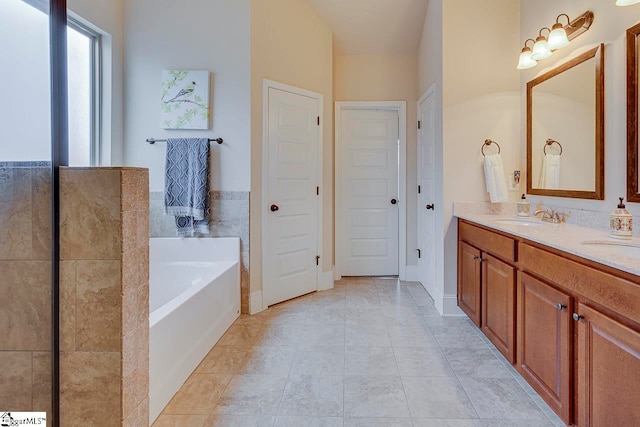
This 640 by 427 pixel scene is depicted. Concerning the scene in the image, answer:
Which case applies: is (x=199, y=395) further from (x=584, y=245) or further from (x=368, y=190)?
(x=368, y=190)

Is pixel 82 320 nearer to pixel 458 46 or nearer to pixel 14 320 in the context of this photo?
pixel 14 320

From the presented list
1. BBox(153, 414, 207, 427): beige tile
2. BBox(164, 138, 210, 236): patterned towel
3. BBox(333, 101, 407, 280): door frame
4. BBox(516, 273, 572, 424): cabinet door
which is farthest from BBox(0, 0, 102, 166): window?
BBox(333, 101, 407, 280): door frame

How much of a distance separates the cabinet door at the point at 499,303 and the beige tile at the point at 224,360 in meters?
1.54

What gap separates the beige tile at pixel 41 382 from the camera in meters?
1.09

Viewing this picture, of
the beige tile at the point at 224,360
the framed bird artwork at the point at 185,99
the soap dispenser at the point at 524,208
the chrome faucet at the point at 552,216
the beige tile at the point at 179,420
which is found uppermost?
the framed bird artwork at the point at 185,99

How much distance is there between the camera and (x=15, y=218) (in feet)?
3.59

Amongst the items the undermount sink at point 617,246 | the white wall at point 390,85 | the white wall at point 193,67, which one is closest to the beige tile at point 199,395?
the white wall at point 193,67

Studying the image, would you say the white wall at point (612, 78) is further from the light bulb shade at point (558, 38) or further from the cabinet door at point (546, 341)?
the cabinet door at point (546, 341)

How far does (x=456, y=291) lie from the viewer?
2869 millimetres

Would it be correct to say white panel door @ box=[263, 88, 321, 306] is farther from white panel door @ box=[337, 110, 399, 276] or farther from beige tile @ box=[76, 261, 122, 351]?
beige tile @ box=[76, 261, 122, 351]

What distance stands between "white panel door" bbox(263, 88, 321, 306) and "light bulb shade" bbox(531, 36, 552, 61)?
1.86 metres

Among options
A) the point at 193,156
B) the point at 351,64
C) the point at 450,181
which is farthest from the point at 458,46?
the point at 193,156

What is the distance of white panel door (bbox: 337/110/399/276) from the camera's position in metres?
4.08

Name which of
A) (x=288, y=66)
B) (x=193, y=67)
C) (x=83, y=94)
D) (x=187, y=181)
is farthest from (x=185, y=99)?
(x=288, y=66)
